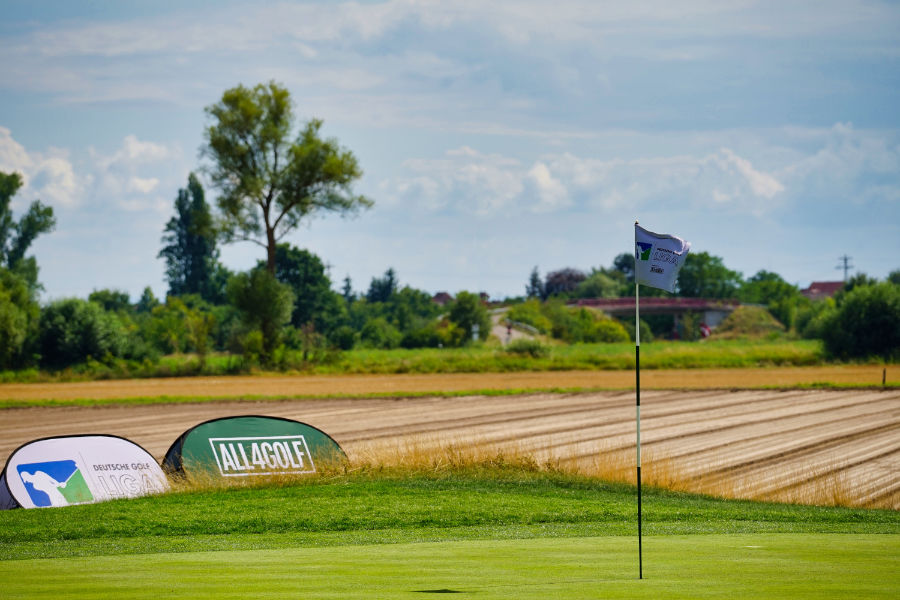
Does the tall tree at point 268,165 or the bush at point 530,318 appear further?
the bush at point 530,318

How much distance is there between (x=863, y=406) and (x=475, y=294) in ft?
185

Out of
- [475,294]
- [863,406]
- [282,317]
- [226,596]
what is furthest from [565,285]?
[226,596]

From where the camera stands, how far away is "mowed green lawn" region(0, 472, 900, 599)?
6.95 meters

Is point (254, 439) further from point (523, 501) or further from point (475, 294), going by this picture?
point (475, 294)

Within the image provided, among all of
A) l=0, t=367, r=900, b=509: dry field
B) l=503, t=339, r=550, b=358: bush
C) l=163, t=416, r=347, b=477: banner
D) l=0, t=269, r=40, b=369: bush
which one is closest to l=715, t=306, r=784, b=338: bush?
l=503, t=339, r=550, b=358: bush

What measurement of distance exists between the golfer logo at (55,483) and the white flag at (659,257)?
859 cm

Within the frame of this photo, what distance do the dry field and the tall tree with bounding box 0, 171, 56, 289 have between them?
3598 centimetres

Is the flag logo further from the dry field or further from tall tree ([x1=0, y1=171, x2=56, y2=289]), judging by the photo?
tall tree ([x1=0, y1=171, x2=56, y2=289])

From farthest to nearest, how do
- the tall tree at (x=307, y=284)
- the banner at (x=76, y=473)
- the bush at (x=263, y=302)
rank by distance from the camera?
1. the tall tree at (x=307, y=284)
2. the bush at (x=263, y=302)
3. the banner at (x=76, y=473)

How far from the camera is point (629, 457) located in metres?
19.2

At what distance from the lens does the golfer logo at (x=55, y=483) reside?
42.1 feet

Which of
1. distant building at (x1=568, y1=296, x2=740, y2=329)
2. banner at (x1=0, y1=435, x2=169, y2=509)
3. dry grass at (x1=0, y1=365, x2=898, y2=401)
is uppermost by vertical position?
distant building at (x1=568, y1=296, x2=740, y2=329)

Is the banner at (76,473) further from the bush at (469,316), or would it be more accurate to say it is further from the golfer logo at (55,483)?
the bush at (469,316)

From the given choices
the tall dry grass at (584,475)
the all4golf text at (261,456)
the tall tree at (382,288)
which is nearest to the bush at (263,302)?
the tall dry grass at (584,475)
